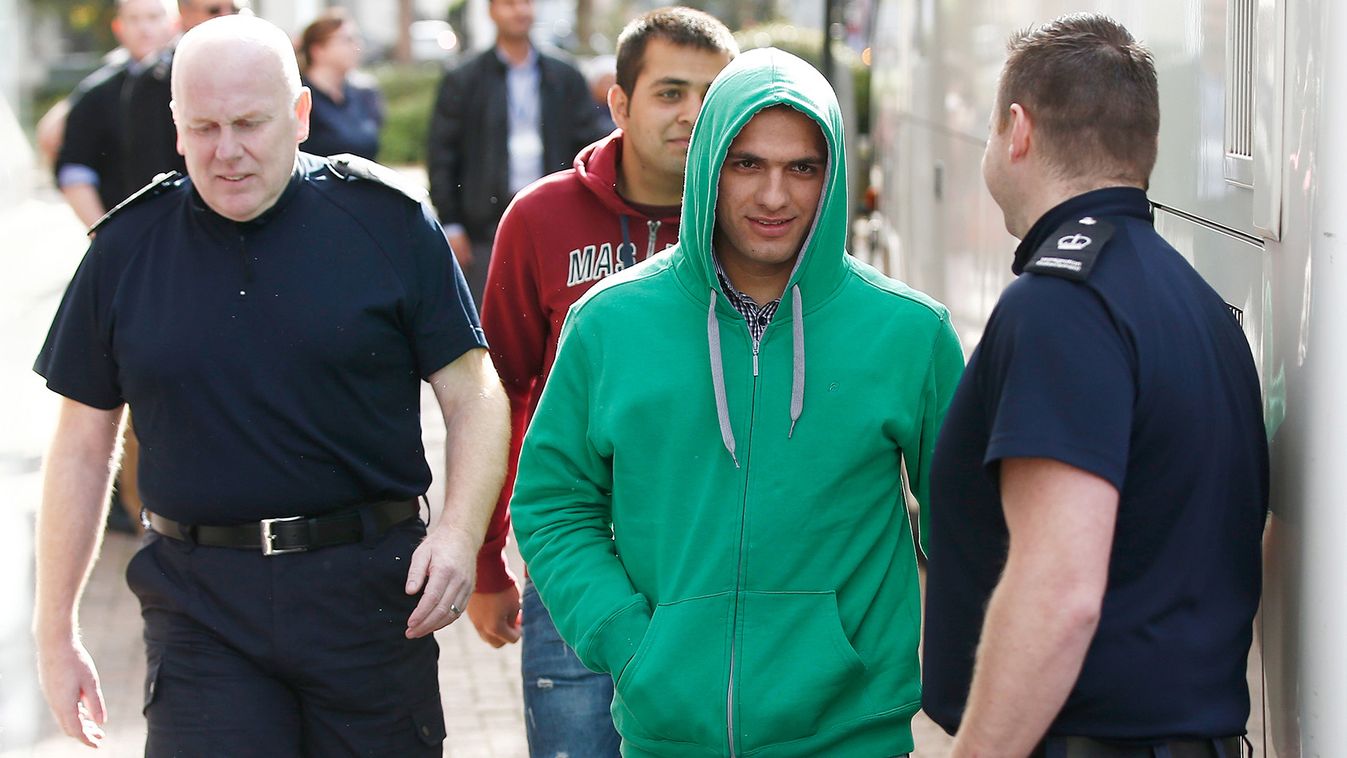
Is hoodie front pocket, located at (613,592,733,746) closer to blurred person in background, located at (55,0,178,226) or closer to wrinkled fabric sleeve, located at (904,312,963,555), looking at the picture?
wrinkled fabric sleeve, located at (904,312,963,555)

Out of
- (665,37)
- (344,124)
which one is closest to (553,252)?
(665,37)

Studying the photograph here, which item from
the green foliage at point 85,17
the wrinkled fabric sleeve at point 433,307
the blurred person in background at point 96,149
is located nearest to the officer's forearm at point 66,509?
the wrinkled fabric sleeve at point 433,307

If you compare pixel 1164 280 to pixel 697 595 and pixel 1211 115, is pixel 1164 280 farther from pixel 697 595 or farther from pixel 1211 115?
pixel 697 595

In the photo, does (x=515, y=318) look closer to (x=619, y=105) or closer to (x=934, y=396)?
(x=619, y=105)

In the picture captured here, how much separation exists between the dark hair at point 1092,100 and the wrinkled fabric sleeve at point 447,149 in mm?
5855

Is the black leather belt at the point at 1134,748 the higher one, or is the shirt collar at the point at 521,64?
the shirt collar at the point at 521,64

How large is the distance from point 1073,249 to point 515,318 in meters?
1.82

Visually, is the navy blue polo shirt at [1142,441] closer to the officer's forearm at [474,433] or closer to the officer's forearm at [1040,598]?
the officer's forearm at [1040,598]

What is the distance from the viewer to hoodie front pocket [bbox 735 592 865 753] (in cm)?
284

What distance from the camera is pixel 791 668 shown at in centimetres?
286

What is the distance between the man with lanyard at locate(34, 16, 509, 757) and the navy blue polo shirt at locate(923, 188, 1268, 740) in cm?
142

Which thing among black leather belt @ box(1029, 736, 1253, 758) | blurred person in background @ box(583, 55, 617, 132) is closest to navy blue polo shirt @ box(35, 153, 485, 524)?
black leather belt @ box(1029, 736, 1253, 758)

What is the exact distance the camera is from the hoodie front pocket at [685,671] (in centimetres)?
284

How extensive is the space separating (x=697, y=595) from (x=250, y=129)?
1.37 meters
